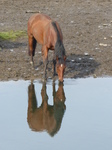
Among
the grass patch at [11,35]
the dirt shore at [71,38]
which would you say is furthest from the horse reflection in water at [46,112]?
the grass patch at [11,35]

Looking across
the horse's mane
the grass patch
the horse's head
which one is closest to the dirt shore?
the grass patch

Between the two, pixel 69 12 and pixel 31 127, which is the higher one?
pixel 31 127

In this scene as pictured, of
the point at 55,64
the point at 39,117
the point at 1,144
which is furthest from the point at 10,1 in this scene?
the point at 1,144

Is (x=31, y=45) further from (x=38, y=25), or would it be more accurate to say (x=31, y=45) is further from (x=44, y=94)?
(x=44, y=94)

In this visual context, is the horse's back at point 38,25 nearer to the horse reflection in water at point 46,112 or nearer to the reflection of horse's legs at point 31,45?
the reflection of horse's legs at point 31,45

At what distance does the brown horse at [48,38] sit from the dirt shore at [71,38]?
22.2 inches

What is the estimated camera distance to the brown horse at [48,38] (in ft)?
34.8

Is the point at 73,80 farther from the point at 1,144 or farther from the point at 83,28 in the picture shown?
the point at 83,28

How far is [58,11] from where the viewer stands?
60.9ft

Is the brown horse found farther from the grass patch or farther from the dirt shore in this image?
the grass patch

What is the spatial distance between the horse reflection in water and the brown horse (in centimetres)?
52

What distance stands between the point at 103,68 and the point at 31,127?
12.9 feet

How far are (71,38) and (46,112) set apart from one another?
5715 mm

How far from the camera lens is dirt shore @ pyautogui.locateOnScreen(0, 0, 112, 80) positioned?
12.0 metres
